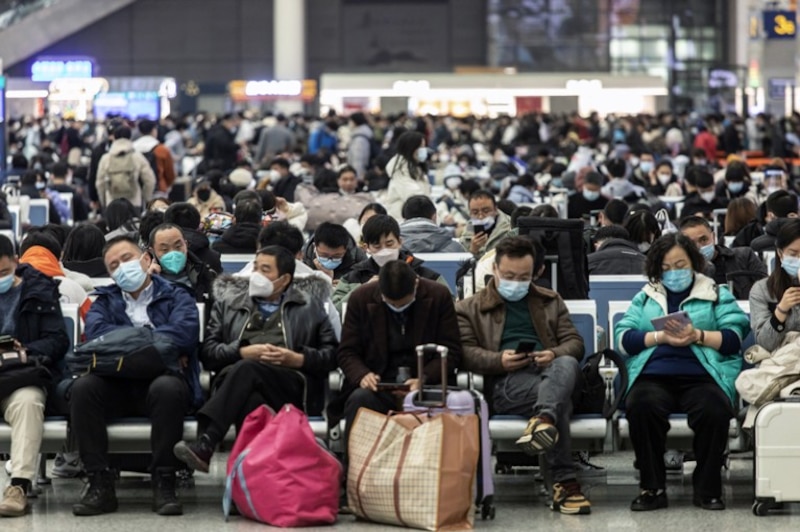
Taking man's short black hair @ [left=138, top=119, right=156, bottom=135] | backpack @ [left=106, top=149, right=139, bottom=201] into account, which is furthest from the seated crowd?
man's short black hair @ [left=138, top=119, right=156, bottom=135]

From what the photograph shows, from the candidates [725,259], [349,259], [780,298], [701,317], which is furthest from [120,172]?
[780,298]

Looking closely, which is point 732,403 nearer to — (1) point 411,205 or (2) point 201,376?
(2) point 201,376

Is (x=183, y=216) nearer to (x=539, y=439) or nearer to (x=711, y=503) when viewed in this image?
(x=539, y=439)

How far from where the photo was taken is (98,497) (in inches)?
Result: 306

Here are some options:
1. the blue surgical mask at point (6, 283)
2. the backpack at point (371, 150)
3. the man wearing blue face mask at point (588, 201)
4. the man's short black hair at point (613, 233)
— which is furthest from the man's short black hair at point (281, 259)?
the backpack at point (371, 150)

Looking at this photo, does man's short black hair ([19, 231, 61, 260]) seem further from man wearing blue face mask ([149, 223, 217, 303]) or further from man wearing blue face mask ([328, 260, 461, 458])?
man wearing blue face mask ([328, 260, 461, 458])

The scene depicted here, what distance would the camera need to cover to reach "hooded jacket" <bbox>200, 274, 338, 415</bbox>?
8008 mm

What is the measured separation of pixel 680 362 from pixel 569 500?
2.65ft

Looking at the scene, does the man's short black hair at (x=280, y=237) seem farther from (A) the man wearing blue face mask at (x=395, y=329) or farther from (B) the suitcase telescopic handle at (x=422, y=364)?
(B) the suitcase telescopic handle at (x=422, y=364)

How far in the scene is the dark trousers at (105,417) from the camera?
7711 mm

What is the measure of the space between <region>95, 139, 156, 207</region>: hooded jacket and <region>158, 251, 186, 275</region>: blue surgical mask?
34.5 feet

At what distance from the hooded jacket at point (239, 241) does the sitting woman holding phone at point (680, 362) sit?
3.96 metres

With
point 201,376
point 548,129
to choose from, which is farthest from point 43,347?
point 548,129

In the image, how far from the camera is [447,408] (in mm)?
7492
